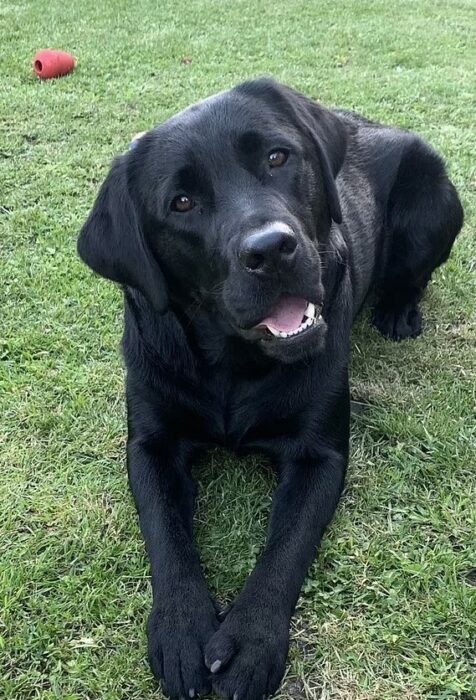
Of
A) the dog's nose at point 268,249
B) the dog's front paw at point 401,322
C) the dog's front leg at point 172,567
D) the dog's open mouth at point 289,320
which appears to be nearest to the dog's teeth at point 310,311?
the dog's open mouth at point 289,320

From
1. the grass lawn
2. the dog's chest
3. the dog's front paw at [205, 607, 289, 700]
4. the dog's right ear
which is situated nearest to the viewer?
the dog's front paw at [205, 607, 289, 700]

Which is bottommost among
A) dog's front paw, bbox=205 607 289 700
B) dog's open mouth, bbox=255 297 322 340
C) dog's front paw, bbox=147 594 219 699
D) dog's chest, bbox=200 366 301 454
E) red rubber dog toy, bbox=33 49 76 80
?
red rubber dog toy, bbox=33 49 76 80

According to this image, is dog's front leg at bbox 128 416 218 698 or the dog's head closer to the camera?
dog's front leg at bbox 128 416 218 698

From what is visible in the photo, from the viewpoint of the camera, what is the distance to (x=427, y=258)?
3.25 metres

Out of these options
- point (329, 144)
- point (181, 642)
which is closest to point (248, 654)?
point (181, 642)

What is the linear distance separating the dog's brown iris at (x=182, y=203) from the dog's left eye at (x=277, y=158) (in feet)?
0.83

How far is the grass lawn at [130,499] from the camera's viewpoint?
191cm

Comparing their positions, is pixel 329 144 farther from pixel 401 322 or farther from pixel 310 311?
pixel 401 322

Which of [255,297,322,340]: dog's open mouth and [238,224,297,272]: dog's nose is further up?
[238,224,297,272]: dog's nose

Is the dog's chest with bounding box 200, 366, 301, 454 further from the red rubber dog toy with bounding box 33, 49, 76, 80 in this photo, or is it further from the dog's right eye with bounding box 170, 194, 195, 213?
the red rubber dog toy with bounding box 33, 49, 76, 80

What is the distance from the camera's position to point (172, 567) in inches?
80.3

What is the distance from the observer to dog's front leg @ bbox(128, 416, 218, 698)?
1.85m

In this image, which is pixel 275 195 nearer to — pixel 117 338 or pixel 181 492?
pixel 181 492

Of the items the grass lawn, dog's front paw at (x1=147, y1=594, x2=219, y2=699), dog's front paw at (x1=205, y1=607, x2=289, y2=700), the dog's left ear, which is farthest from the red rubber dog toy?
dog's front paw at (x1=205, y1=607, x2=289, y2=700)
